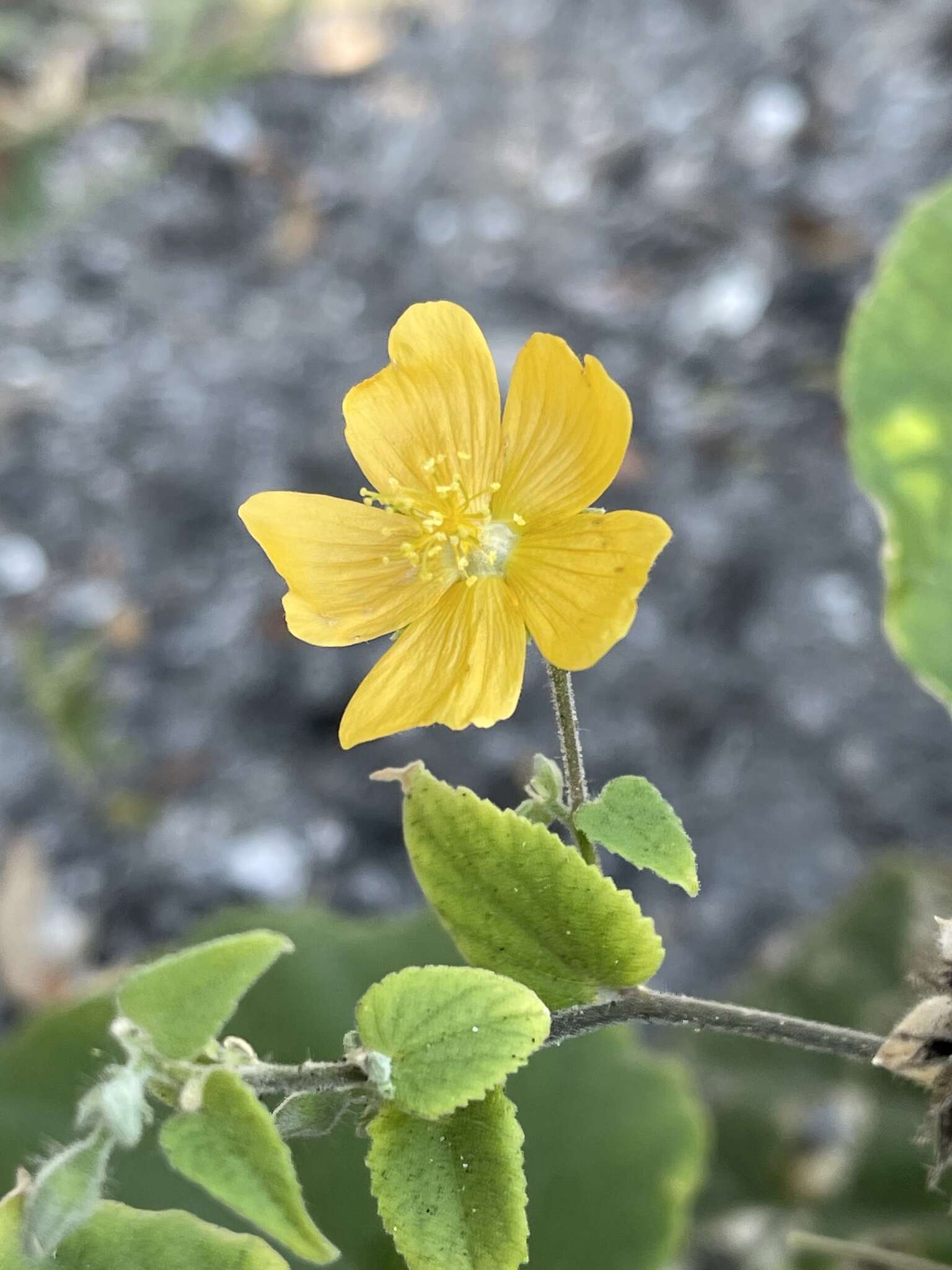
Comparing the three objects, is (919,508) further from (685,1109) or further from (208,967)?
(208,967)

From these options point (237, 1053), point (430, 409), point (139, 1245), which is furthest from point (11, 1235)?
point (430, 409)

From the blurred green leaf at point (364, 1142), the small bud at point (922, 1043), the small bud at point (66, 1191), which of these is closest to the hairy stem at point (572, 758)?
the small bud at point (922, 1043)

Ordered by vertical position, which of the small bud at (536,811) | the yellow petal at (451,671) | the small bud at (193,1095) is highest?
the yellow petal at (451,671)

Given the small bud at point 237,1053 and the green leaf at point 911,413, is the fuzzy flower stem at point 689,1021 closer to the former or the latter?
the small bud at point 237,1053

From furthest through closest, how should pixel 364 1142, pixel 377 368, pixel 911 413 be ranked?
pixel 377 368 → pixel 911 413 → pixel 364 1142

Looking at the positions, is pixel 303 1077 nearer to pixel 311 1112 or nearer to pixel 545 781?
pixel 311 1112

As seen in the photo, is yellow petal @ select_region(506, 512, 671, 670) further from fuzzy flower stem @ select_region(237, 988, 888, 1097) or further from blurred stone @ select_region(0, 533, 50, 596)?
blurred stone @ select_region(0, 533, 50, 596)

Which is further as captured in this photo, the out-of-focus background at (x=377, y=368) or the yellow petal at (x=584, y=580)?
the out-of-focus background at (x=377, y=368)

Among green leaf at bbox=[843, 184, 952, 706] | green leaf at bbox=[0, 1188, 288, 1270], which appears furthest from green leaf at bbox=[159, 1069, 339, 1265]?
green leaf at bbox=[843, 184, 952, 706]
